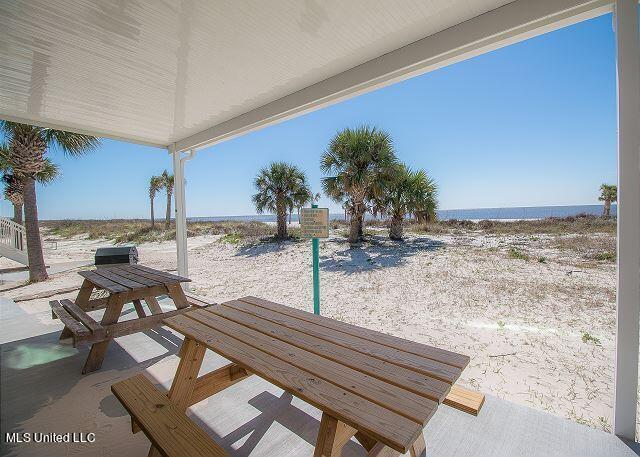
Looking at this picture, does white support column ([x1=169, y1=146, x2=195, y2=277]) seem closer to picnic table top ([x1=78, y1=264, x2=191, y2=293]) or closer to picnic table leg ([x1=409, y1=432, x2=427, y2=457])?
picnic table top ([x1=78, y1=264, x2=191, y2=293])

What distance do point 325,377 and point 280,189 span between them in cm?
1092

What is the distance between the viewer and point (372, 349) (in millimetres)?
1174

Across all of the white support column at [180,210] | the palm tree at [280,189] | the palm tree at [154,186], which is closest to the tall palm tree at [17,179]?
Result: the white support column at [180,210]

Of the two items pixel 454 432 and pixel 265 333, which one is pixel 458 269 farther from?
pixel 265 333

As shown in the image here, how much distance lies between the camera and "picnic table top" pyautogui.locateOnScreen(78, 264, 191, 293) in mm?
2319

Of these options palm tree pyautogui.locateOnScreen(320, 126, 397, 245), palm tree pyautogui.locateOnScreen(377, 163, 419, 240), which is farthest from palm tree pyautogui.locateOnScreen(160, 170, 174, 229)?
palm tree pyautogui.locateOnScreen(377, 163, 419, 240)

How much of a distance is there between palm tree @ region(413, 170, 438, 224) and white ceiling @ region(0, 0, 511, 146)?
7240 millimetres

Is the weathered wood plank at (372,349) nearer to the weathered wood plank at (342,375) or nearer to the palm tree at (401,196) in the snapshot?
the weathered wood plank at (342,375)

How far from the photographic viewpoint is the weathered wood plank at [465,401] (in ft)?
4.66

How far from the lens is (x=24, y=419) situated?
1684 millimetres

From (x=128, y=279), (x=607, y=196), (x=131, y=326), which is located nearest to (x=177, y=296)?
(x=131, y=326)

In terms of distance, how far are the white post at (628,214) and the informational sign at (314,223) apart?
199cm

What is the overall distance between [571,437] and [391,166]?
773 centimetres

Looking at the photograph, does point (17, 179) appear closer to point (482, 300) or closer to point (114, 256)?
point (114, 256)
